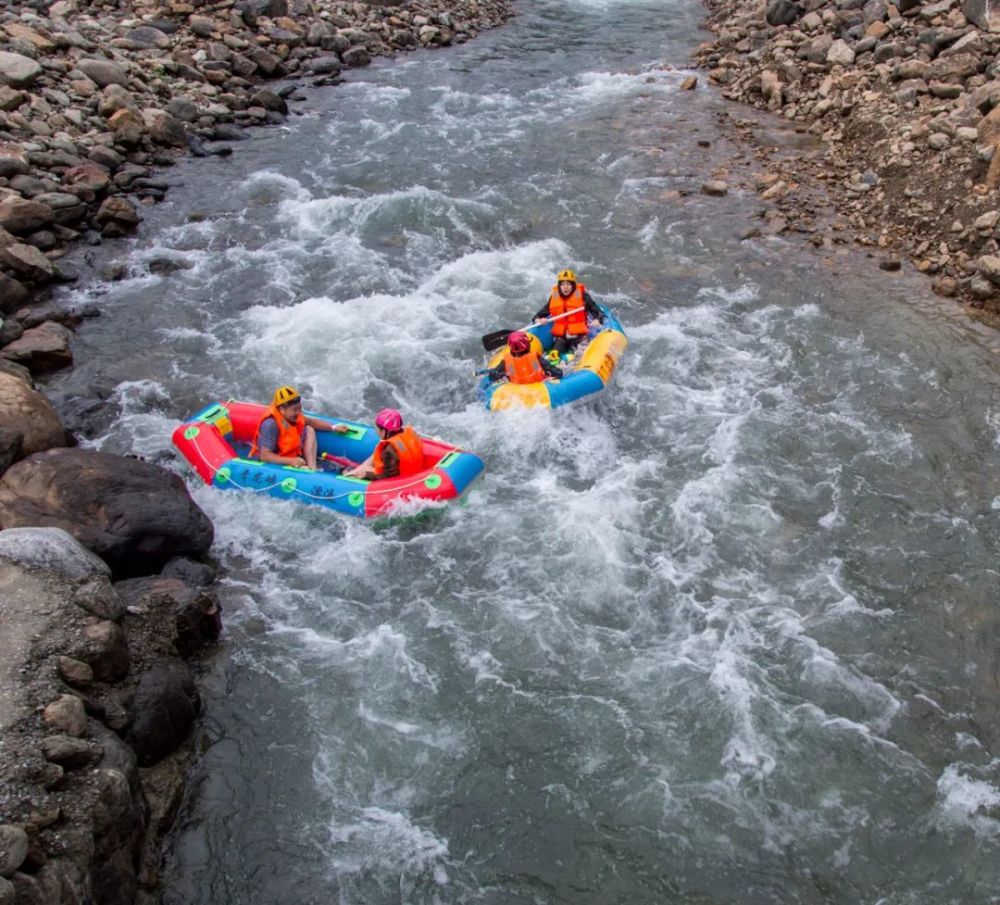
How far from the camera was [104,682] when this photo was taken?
21.2ft

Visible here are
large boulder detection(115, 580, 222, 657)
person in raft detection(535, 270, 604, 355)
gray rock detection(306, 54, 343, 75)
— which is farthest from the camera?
gray rock detection(306, 54, 343, 75)

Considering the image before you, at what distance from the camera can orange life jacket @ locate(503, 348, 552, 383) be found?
1069cm

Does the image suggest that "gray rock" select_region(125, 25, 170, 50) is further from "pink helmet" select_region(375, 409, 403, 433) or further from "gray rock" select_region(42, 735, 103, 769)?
"gray rock" select_region(42, 735, 103, 769)

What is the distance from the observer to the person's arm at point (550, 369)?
1076 centimetres

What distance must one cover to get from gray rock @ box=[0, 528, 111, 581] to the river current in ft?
4.55

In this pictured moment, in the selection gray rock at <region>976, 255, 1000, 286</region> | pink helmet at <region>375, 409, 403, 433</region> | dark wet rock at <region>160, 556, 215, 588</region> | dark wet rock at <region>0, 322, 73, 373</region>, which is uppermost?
gray rock at <region>976, 255, 1000, 286</region>

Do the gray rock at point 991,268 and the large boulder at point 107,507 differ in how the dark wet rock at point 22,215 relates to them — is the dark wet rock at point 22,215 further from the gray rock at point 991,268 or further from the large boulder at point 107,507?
the gray rock at point 991,268

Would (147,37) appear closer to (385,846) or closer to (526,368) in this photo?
(526,368)

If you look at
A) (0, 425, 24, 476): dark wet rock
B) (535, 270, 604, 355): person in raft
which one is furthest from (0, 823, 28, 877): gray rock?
(535, 270, 604, 355): person in raft

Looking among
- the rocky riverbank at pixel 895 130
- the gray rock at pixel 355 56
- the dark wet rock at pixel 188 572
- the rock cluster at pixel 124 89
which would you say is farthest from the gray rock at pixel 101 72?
the dark wet rock at pixel 188 572

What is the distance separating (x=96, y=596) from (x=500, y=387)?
5322mm

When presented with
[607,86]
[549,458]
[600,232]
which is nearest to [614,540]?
[549,458]

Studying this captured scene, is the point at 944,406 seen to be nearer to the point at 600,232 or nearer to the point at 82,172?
the point at 600,232

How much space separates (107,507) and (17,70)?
1162cm
